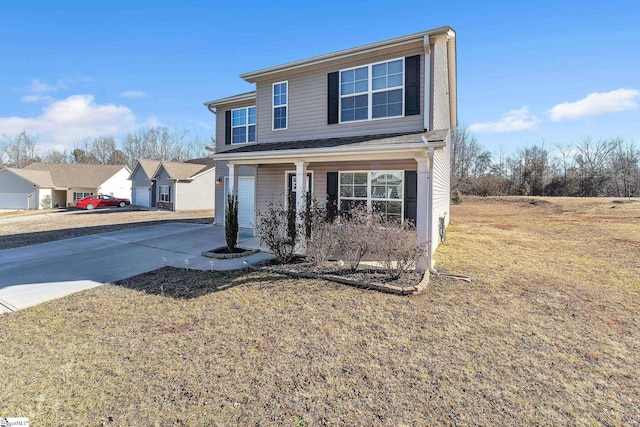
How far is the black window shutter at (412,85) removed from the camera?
8039 millimetres

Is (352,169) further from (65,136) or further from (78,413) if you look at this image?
(65,136)

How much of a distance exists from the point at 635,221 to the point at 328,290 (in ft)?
66.0

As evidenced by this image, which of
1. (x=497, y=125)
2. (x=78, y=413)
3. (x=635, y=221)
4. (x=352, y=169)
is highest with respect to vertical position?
(x=497, y=125)

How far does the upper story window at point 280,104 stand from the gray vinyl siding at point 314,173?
4.87 ft

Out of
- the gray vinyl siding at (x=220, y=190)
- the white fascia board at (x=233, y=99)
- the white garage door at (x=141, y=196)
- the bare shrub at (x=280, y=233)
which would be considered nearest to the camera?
the bare shrub at (x=280, y=233)

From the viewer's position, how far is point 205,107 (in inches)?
572

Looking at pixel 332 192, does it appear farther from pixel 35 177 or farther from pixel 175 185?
pixel 35 177

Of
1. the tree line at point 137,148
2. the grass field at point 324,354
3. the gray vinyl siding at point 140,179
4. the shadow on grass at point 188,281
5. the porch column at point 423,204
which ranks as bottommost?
the grass field at point 324,354

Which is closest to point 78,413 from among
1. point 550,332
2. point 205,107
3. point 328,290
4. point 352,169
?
point 328,290

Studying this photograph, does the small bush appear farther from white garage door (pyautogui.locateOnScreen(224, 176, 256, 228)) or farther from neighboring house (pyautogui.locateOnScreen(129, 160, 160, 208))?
neighboring house (pyautogui.locateOnScreen(129, 160, 160, 208))

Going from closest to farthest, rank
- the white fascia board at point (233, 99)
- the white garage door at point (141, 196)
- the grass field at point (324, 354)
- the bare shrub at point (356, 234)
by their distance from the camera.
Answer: the grass field at point (324, 354) < the bare shrub at point (356, 234) < the white fascia board at point (233, 99) < the white garage door at point (141, 196)

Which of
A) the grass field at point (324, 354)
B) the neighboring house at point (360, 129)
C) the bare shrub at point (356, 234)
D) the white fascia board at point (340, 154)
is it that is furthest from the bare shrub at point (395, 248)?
the white fascia board at point (340, 154)

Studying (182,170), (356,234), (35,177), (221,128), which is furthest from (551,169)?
(35,177)

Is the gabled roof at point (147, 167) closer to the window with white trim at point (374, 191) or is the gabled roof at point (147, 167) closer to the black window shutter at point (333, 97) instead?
the black window shutter at point (333, 97)
